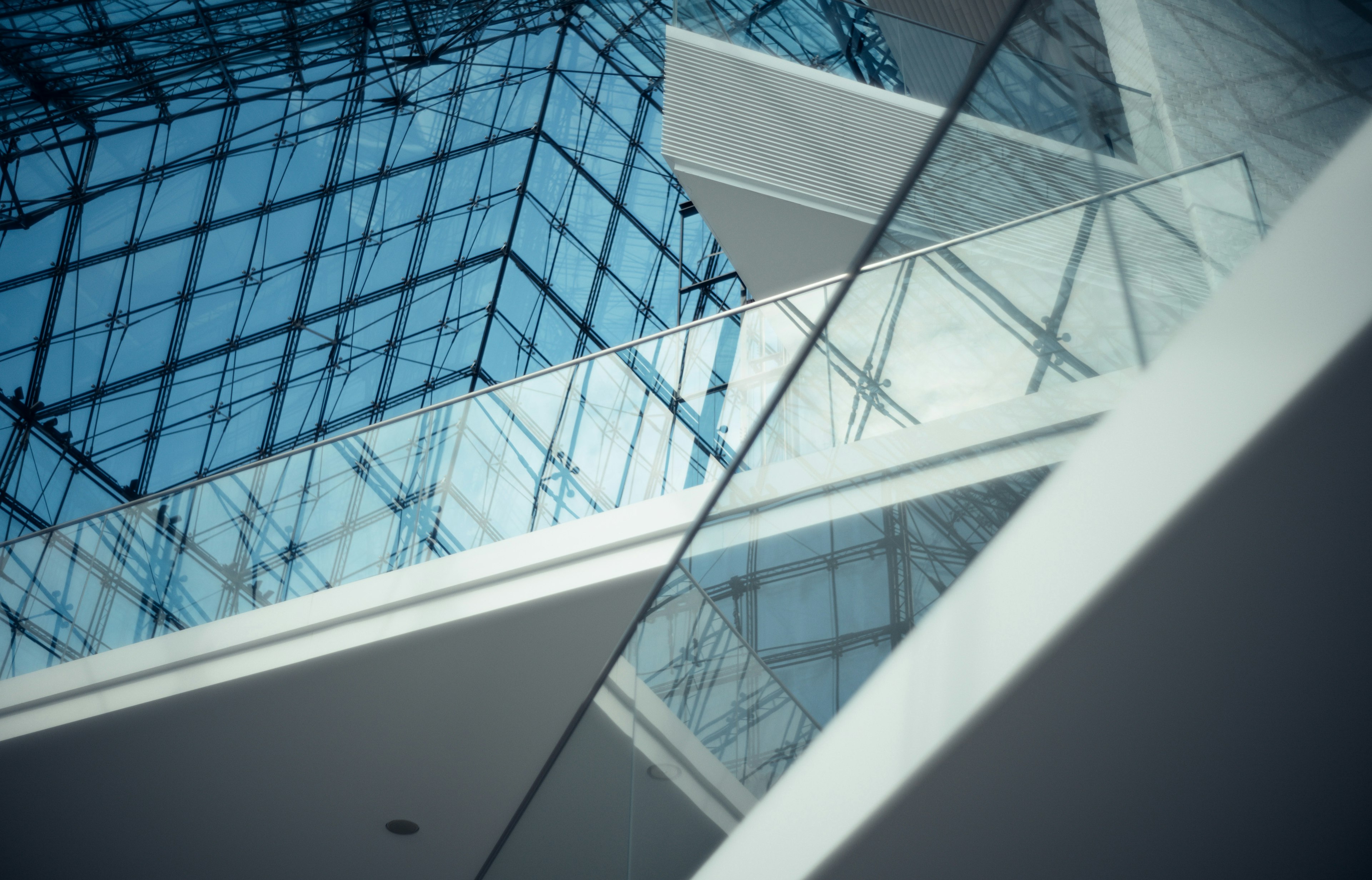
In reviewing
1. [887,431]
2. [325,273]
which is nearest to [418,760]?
[887,431]

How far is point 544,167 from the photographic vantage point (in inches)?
882

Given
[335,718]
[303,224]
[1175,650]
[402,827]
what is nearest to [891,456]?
→ [1175,650]

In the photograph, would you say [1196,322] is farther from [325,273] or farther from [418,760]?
[325,273]

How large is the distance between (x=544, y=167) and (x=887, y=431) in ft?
68.4

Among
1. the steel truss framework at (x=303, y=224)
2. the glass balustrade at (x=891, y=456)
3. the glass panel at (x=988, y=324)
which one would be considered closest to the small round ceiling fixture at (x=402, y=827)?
the glass balustrade at (x=891, y=456)

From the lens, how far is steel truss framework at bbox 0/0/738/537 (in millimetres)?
18656

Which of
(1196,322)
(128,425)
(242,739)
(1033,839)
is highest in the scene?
(128,425)

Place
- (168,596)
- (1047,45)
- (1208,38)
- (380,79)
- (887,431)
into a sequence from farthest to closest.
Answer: (380,79)
(168,596)
(887,431)
(1047,45)
(1208,38)

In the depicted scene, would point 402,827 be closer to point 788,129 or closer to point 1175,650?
point 788,129

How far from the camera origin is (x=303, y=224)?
21000 mm

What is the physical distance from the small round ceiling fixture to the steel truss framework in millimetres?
A: 11291

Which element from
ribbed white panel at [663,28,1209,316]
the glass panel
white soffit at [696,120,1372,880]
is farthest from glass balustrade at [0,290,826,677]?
white soffit at [696,120,1372,880]

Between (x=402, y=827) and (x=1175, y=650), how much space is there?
7.42 metres

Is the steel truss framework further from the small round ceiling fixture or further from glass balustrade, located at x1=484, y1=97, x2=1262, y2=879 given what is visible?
glass balustrade, located at x1=484, y1=97, x2=1262, y2=879
